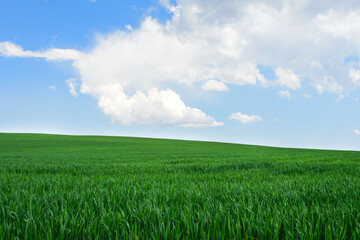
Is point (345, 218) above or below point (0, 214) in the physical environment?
above

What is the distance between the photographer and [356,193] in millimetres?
4281

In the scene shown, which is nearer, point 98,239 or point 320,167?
point 98,239

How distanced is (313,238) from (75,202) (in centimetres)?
320

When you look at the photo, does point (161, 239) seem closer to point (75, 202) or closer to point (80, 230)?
point (80, 230)

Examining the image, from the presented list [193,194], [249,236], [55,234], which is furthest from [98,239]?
[193,194]

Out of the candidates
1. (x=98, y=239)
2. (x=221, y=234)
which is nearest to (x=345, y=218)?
(x=221, y=234)

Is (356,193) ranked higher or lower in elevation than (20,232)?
higher

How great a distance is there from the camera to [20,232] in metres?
2.55

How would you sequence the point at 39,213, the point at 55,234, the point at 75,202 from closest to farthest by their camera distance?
the point at 55,234 → the point at 39,213 → the point at 75,202

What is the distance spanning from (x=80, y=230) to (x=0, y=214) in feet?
5.04

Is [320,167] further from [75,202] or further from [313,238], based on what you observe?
[75,202]

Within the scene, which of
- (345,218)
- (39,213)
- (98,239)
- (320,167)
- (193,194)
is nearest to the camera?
(98,239)

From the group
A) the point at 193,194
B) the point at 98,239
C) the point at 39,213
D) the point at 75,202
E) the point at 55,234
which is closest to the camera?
the point at 98,239

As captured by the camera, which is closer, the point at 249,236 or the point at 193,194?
the point at 249,236
